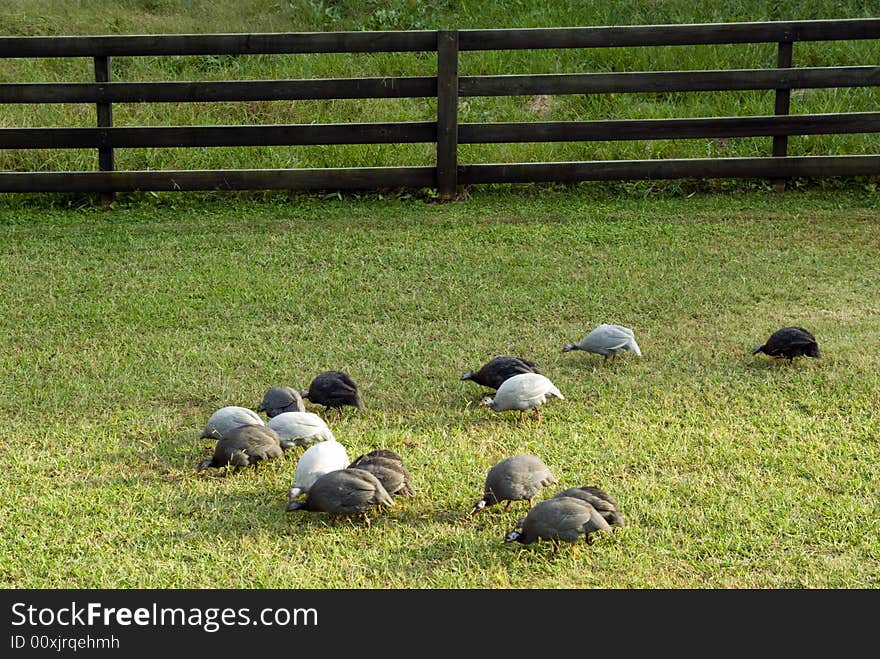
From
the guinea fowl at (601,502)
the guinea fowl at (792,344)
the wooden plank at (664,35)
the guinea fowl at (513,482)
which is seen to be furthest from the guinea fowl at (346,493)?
the wooden plank at (664,35)

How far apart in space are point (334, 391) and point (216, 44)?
473 centimetres

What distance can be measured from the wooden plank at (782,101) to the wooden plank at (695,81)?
116 mm

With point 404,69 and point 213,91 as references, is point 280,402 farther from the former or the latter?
point 404,69

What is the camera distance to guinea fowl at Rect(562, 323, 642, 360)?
509cm

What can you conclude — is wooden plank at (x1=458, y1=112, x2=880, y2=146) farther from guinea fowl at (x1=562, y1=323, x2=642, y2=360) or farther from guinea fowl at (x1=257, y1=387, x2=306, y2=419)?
guinea fowl at (x1=257, y1=387, x2=306, y2=419)

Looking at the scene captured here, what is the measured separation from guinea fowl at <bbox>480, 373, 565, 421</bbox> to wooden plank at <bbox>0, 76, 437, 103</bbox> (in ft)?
14.7

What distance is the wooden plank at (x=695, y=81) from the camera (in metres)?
8.48

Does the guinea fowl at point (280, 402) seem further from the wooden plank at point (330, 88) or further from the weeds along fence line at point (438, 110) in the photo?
the wooden plank at point (330, 88)

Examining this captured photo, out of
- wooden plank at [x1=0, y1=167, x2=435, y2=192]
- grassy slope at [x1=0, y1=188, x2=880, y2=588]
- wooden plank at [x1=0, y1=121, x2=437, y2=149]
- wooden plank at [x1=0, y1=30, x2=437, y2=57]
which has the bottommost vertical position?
grassy slope at [x1=0, y1=188, x2=880, y2=588]

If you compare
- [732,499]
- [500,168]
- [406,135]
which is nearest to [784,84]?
[500,168]

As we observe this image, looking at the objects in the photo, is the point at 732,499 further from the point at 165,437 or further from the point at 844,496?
the point at 165,437

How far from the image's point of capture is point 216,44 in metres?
8.39

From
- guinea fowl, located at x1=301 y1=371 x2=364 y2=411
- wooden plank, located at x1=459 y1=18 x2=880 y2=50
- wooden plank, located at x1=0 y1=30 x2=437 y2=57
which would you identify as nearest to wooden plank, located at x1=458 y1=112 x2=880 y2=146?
wooden plank, located at x1=459 y1=18 x2=880 y2=50

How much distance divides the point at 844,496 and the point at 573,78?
535 cm
